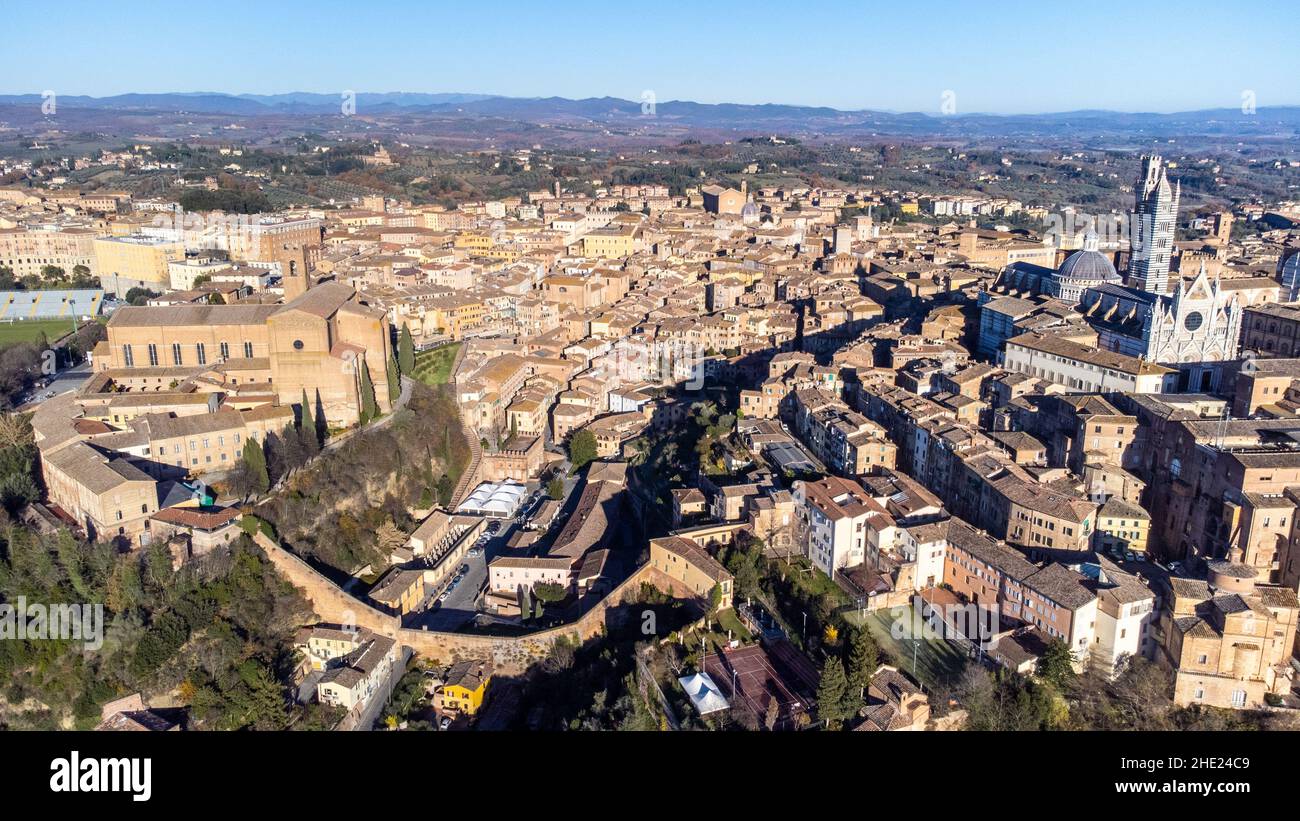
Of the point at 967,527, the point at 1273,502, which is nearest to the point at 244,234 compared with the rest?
the point at 967,527

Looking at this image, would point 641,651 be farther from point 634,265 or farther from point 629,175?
point 629,175

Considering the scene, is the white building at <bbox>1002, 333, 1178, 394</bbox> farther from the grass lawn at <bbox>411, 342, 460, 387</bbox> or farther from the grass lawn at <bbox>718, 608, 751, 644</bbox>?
the grass lawn at <bbox>411, 342, 460, 387</bbox>

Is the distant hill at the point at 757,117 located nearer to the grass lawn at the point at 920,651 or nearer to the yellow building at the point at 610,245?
the yellow building at the point at 610,245

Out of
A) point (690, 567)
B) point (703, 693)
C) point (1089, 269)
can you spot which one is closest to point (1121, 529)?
point (690, 567)

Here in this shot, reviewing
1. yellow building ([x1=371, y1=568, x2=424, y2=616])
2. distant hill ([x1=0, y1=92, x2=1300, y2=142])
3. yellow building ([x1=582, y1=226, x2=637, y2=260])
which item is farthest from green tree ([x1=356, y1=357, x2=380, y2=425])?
distant hill ([x1=0, y1=92, x2=1300, y2=142])

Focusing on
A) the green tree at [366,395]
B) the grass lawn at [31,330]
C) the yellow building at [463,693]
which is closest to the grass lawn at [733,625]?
the yellow building at [463,693]

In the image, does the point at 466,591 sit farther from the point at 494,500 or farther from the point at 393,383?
the point at 393,383
